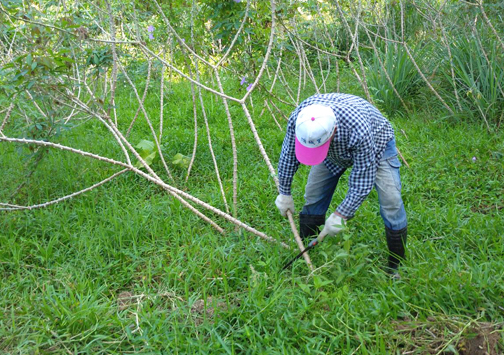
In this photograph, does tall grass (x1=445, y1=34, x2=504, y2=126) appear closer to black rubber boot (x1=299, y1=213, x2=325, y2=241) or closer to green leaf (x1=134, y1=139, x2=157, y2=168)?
black rubber boot (x1=299, y1=213, x2=325, y2=241)

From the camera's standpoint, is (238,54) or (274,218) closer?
(274,218)

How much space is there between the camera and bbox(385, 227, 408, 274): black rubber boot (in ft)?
8.16

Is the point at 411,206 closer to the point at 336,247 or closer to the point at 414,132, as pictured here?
the point at 336,247

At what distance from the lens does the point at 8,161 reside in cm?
421

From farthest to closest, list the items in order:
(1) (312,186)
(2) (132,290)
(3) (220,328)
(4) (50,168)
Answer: (4) (50,168) → (1) (312,186) → (2) (132,290) → (3) (220,328)

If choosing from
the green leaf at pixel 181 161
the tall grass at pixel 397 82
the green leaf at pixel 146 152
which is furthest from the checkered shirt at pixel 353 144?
the tall grass at pixel 397 82

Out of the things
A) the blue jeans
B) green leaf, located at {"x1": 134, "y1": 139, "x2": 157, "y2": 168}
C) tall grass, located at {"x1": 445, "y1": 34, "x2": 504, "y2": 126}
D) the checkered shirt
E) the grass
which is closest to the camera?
the grass

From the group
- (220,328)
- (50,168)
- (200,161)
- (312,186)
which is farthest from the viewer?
(200,161)

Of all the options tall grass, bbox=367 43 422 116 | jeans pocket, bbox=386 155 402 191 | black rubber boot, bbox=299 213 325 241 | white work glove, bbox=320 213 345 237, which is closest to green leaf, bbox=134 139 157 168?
black rubber boot, bbox=299 213 325 241

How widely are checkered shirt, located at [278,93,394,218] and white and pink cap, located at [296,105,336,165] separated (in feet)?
0.37

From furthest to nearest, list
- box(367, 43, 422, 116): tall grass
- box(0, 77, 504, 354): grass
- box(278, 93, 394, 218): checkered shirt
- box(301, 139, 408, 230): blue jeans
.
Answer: box(367, 43, 422, 116): tall grass, box(301, 139, 408, 230): blue jeans, box(278, 93, 394, 218): checkered shirt, box(0, 77, 504, 354): grass

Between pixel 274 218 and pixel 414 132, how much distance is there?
7.33 feet

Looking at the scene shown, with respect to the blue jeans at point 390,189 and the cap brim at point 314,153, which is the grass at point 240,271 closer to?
the blue jeans at point 390,189

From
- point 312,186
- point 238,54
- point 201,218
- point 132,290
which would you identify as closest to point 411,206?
point 312,186
